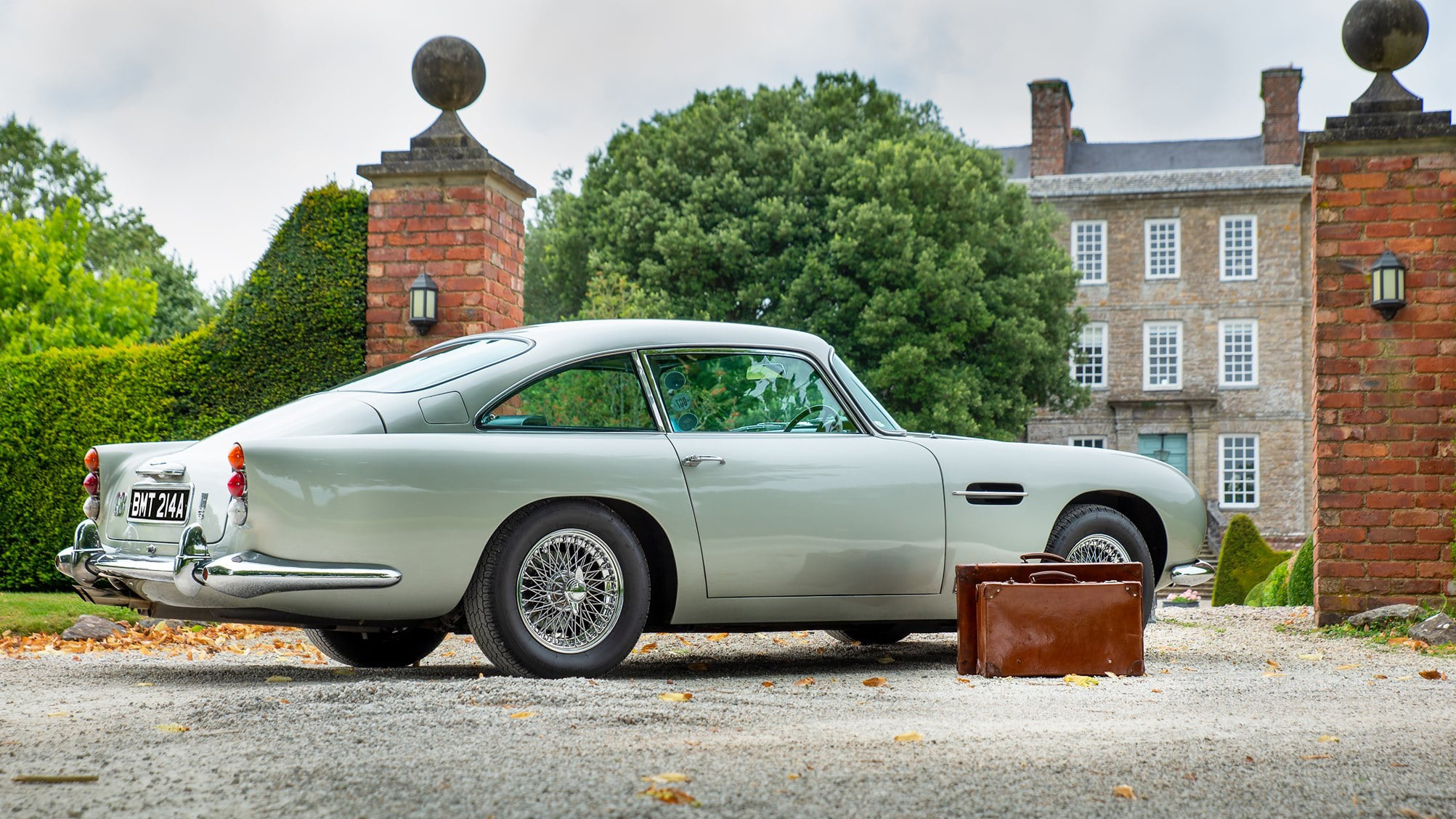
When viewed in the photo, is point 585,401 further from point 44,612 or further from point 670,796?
point 44,612

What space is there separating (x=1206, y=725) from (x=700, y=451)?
83.5 inches

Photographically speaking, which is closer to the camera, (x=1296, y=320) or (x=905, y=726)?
(x=905, y=726)

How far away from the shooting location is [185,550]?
5.02 meters

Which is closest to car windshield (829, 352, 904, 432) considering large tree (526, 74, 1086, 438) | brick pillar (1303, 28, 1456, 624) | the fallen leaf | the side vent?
the side vent

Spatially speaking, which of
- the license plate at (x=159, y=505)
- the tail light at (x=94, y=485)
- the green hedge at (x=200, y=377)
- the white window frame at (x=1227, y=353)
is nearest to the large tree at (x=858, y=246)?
the white window frame at (x=1227, y=353)

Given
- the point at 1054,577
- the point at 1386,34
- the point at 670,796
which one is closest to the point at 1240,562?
the point at 1386,34

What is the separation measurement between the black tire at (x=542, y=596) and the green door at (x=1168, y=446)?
37.8 meters

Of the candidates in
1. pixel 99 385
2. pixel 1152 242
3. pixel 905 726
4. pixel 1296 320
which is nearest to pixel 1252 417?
pixel 1296 320

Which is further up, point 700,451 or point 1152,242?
point 1152,242

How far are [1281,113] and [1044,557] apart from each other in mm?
39368

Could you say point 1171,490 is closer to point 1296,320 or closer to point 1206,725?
point 1206,725

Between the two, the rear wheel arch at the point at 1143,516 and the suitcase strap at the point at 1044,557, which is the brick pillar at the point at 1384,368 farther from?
the suitcase strap at the point at 1044,557

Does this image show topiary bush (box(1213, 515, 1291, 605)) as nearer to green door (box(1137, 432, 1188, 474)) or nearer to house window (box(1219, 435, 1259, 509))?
green door (box(1137, 432, 1188, 474))

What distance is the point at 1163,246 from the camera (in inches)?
1665
